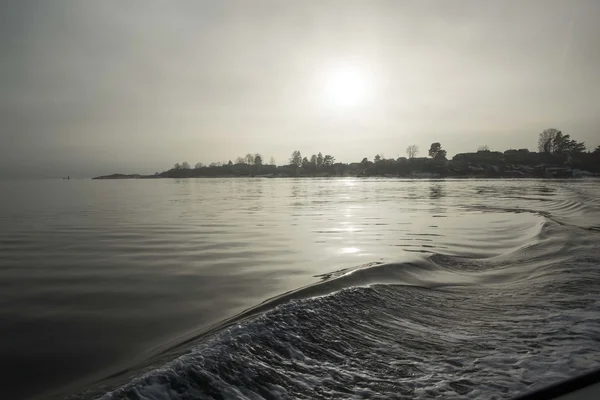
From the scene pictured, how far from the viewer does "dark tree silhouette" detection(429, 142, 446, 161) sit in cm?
17812

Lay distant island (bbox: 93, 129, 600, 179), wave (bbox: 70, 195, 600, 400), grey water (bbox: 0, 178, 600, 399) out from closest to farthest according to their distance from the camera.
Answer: wave (bbox: 70, 195, 600, 400), grey water (bbox: 0, 178, 600, 399), distant island (bbox: 93, 129, 600, 179)

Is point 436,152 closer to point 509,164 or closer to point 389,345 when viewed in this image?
point 509,164

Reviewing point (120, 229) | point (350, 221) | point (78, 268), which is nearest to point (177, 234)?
point (120, 229)

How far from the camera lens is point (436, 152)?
180875 mm

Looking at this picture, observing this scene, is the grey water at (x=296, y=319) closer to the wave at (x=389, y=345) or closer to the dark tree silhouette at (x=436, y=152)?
the wave at (x=389, y=345)

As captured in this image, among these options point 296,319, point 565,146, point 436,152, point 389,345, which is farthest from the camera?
point 436,152

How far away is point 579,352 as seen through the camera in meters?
3.58

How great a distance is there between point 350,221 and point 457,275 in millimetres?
9460

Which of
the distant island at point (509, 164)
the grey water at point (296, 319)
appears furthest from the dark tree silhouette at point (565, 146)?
the grey water at point (296, 319)

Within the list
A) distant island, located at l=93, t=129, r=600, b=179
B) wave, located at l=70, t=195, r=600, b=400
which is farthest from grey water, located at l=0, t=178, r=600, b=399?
distant island, located at l=93, t=129, r=600, b=179

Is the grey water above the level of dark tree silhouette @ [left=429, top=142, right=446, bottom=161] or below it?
below

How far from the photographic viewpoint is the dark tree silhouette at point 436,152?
178125 millimetres

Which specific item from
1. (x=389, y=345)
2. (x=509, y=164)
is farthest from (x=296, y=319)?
(x=509, y=164)

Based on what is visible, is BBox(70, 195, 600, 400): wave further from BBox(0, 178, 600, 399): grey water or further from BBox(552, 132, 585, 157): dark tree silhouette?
BBox(552, 132, 585, 157): dark tree silhouette
